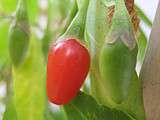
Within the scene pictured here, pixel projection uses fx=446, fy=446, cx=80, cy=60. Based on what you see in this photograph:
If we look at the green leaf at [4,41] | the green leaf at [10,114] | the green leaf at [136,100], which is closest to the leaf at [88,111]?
the green leaf at [136,100]

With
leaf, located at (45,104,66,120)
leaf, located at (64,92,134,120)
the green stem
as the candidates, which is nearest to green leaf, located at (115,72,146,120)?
leaf, located at (64,92,134,120)

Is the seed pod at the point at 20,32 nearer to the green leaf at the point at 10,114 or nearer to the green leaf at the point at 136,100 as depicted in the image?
the green leaf at the point at 10,114

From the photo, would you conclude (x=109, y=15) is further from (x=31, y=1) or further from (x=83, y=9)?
(x=31, y=1)

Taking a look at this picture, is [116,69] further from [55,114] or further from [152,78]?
[55,114]

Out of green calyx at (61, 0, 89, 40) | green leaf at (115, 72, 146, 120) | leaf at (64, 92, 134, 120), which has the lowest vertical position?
leaf at (64, 92, 134, 120)

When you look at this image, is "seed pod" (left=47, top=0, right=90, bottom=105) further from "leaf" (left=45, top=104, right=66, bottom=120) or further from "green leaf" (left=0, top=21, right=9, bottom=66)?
"green leaf" (left=0, top=21, right=9, bottom=66)

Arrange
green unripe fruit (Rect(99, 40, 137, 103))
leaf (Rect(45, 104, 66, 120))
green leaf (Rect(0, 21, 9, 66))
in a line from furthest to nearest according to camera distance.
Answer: green leaf (Rect(0, 21, 9, 66)) < leaf (Rect(45, 104, 66, 120)) < green unripe fruit (Rect(99, 40, 137, 103))

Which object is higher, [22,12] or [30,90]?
[22,12]

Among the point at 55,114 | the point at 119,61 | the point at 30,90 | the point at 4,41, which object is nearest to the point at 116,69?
the point at 119,61
